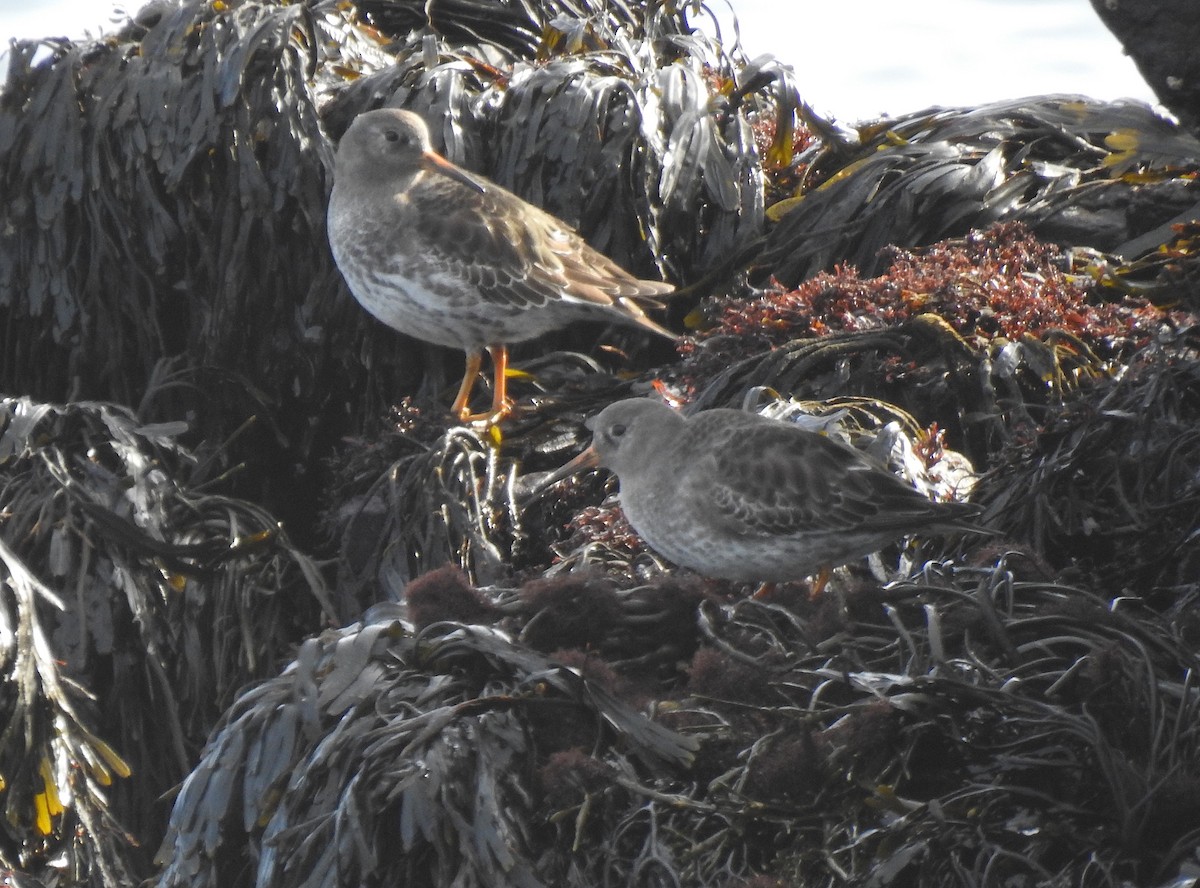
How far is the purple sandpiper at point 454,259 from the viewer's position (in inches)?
222

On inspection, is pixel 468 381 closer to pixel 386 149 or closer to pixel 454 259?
pixel 454 259

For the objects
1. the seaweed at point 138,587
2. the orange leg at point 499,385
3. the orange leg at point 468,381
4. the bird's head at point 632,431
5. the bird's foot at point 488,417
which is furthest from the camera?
the orange leg at point 468,381

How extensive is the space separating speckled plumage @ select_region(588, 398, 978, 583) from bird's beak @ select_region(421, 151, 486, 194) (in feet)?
6.05

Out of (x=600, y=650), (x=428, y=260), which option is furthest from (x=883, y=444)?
(x=428, y=260)

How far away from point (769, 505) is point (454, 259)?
196 cm

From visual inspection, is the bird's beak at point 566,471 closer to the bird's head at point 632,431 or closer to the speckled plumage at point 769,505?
the bird's head at point 632,431

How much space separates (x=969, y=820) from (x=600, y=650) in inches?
44.1

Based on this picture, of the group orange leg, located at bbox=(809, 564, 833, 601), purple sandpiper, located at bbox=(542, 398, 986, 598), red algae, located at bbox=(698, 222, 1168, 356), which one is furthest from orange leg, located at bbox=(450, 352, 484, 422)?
orange leg, located at bbox=(809, 564, 833, 601)

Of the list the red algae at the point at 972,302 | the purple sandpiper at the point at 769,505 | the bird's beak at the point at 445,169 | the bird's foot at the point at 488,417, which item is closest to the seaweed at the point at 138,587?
the bird's foot at the point at 488,417

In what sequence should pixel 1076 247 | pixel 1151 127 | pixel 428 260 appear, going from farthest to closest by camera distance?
pixel 1076 247, pixel 428 260, pixel 1151 127

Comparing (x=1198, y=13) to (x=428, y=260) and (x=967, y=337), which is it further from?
(x=428, y=260)

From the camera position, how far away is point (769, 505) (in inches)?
162

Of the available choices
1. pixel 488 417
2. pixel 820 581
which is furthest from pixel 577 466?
pixel 820 581

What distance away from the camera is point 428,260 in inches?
222
